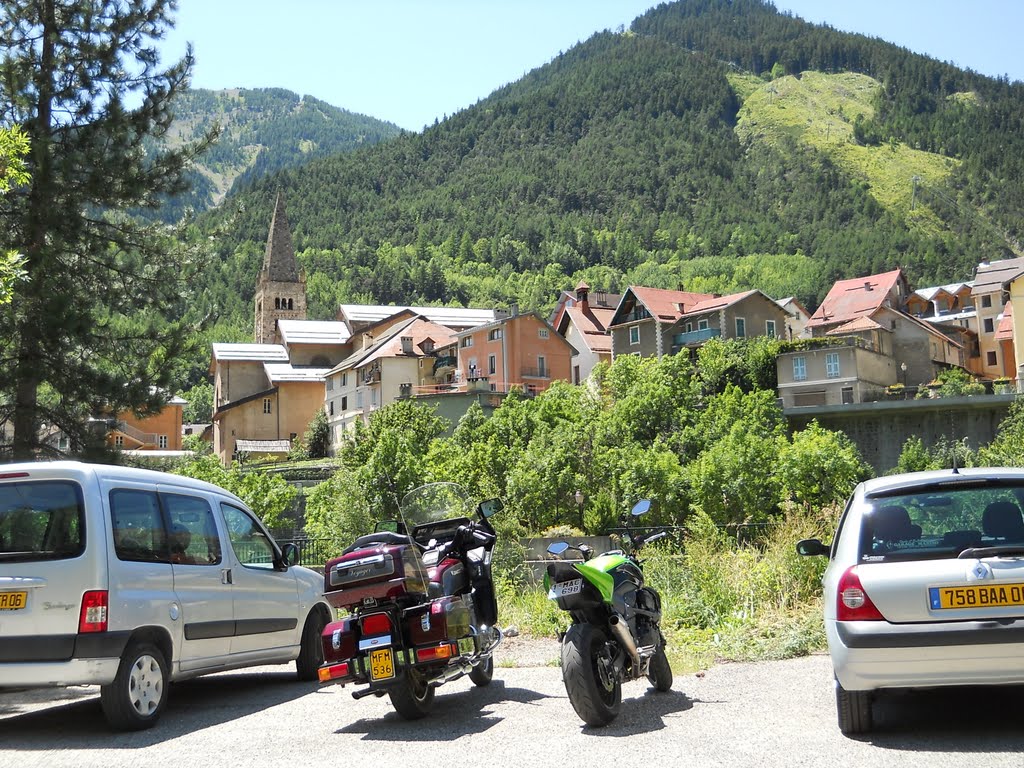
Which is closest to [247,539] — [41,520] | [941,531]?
[41,520]

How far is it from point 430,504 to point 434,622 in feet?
4.99

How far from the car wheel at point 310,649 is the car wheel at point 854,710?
5829mm

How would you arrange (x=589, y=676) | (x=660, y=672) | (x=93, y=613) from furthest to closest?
(x=660, y=672) < (x=93, y=613) < (x=589, y=676)

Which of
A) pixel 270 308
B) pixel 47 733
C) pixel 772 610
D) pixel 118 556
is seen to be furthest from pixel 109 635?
pixel 270 308

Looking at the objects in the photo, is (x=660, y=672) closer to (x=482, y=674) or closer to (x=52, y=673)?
(x=482, y=674)

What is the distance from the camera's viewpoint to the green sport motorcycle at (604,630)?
701 centimetres

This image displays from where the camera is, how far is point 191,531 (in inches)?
359

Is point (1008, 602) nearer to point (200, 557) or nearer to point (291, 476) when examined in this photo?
point (200, 557)

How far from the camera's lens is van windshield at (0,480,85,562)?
311 inches

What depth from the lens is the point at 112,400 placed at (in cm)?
1521

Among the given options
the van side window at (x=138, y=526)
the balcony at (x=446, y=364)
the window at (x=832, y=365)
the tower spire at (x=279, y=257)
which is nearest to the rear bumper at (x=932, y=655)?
the van side window at (x=138, y=526)

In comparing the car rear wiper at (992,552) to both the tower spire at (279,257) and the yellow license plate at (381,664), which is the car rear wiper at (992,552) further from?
the tower spire at (279,257)

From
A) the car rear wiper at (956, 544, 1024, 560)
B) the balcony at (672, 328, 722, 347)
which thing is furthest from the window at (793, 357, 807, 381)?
the car rear wiper at (956, 544, 1024, 560)

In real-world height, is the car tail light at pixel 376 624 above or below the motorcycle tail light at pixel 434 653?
above
